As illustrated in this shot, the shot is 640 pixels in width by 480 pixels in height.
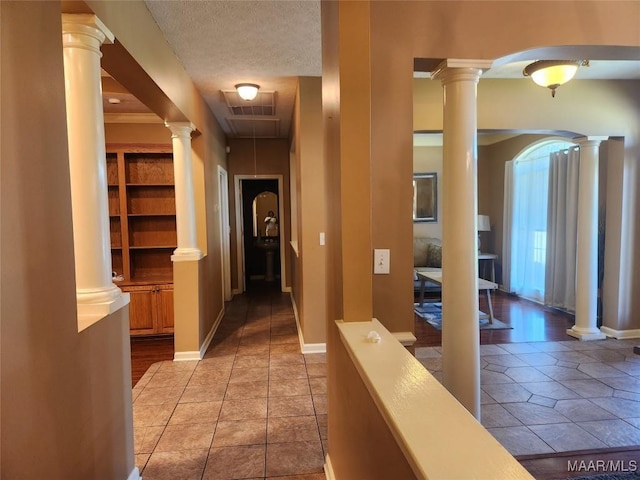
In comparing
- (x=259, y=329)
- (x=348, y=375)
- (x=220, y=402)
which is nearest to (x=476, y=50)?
(x=348, y=375)

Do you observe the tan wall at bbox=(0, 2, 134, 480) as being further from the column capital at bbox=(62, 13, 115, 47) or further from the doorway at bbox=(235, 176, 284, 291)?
the doorway at bbox=(235, 176, 284, 291)

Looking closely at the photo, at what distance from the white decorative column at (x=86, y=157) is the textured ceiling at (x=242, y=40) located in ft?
2.76

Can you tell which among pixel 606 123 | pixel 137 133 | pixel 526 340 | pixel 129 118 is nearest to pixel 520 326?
pixel 526 340

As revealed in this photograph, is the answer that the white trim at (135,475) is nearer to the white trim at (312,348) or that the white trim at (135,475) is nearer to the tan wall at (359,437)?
the tan wall at (359,437)

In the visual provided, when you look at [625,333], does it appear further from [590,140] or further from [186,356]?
[186,356]

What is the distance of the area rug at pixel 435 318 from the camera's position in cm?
444

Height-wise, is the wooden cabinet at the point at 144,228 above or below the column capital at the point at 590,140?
below

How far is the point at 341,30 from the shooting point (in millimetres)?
1380

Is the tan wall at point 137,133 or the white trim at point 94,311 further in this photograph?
the tan wall at point 137,133

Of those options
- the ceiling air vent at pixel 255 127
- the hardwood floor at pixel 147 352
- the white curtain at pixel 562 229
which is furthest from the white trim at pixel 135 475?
the white curtain at pixel 562 229

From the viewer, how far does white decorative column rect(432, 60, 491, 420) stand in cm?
195

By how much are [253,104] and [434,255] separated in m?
3.69

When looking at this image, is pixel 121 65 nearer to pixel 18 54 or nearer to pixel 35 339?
pixel 18 54

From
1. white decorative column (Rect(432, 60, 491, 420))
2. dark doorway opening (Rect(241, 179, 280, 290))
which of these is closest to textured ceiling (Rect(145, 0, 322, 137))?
white decorative column (Rect(432, 60, 491, 420))
